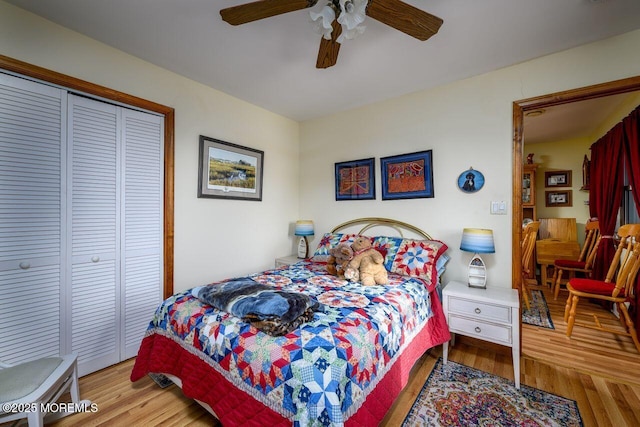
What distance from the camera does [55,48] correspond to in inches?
74.4

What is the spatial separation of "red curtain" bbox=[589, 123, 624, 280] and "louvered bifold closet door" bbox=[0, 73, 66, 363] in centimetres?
533

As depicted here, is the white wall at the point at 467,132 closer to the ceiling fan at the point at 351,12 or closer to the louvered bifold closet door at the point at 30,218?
the ceiling fan at the point at 351,12

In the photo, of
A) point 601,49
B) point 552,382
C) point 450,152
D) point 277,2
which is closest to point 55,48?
point 277,2

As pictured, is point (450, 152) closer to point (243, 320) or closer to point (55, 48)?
point (243, 320)

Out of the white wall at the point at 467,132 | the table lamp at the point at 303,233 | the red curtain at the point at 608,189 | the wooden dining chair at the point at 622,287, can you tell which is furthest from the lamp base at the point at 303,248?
the red curtain at the point at 608,189

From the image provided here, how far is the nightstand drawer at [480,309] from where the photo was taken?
194cm

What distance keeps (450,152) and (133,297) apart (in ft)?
10.8

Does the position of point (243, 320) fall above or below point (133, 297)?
above

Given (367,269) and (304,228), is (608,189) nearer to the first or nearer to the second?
(367,269)

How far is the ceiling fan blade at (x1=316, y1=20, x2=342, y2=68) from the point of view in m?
1.55

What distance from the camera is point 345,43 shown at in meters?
2.03

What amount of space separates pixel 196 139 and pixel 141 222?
3.24 feet

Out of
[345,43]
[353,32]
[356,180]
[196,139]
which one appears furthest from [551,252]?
[196,139]

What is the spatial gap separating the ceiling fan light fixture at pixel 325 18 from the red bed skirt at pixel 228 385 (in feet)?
6.33
